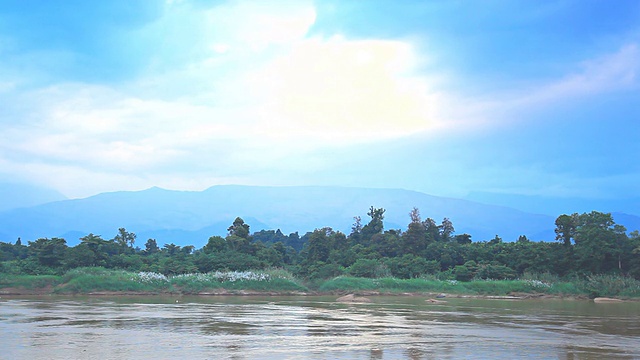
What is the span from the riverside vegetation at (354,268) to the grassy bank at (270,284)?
0.30 feet

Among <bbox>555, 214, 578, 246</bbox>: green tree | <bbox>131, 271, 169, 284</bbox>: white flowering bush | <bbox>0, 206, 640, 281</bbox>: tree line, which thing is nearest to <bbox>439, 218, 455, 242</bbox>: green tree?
<bbox>0, 206, 640, 281</bbox>: tree line

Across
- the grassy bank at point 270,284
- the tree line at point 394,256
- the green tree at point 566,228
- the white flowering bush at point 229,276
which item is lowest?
the grassy bank at point 270,284

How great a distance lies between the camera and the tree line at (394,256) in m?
56.5

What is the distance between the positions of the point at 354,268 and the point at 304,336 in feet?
134

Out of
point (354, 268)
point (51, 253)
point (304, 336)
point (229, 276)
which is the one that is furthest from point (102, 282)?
point (304, 336)

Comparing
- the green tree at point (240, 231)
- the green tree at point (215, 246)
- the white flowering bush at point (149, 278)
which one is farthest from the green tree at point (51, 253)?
the green tree at point (240, 231)

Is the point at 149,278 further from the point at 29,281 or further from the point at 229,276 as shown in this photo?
the point at 29,281

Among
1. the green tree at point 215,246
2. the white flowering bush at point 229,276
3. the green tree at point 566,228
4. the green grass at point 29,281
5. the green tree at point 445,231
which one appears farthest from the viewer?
the green tree at point 445,231

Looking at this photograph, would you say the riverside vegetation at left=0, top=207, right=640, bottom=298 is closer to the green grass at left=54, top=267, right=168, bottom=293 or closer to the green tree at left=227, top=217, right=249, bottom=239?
the green grass at left=54, top=267, right=168, bottom=293

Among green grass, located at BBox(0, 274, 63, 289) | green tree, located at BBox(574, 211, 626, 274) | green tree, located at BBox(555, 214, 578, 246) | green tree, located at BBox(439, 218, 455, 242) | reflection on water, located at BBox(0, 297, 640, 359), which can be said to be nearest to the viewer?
reflection on water, located at BBox(0, 297, 640, 359)

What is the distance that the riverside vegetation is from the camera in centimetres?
5303

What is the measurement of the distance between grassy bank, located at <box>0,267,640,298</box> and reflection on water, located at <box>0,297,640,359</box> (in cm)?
2236

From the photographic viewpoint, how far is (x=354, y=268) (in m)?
60.8

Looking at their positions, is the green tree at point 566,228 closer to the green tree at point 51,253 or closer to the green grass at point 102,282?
the green grass at point 102,282
